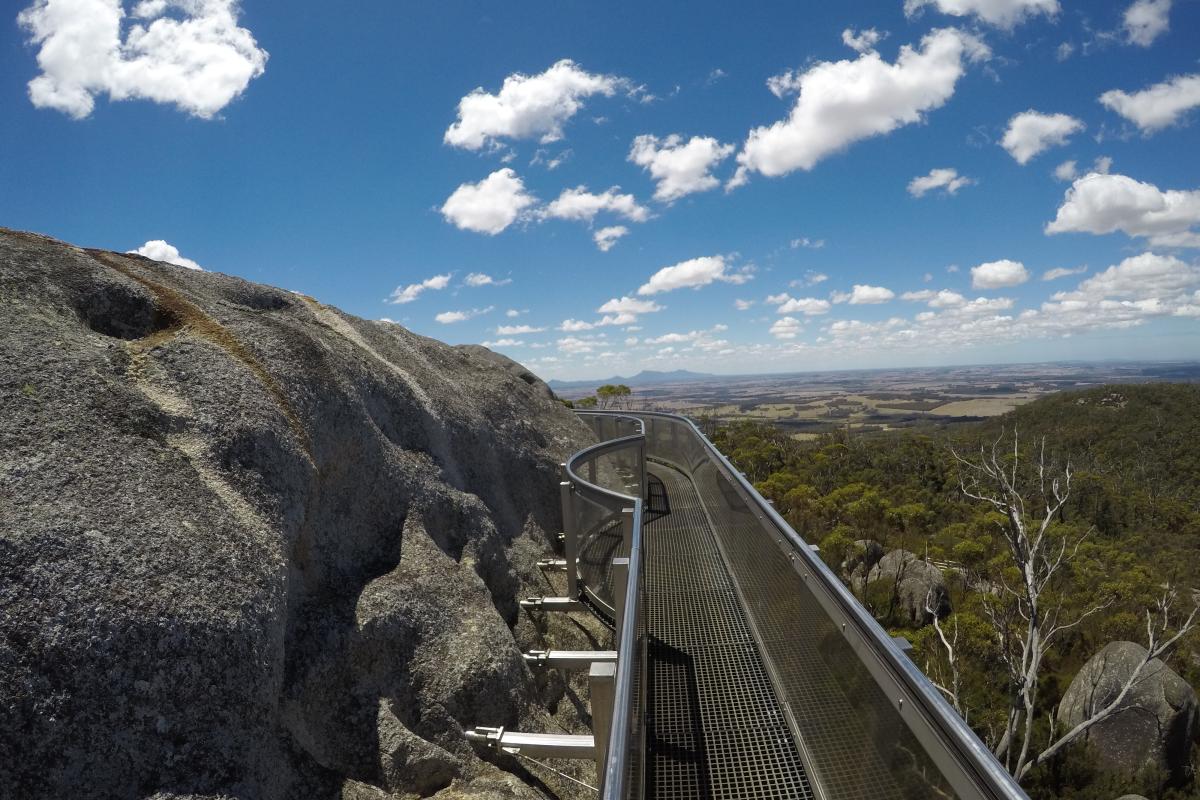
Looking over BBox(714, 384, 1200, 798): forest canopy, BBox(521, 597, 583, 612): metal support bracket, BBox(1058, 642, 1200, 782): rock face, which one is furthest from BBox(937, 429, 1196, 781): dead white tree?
BBox(521, 597, 583, 612): metal support bracket

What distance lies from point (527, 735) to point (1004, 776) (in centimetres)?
572

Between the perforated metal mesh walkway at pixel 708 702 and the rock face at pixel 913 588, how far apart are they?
1633 centimetres

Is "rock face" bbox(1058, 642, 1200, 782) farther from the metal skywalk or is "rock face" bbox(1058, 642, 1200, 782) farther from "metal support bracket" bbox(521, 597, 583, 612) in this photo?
"metal support bracket" bbox(521, 597, 583, 612)

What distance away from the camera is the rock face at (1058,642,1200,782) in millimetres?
15062

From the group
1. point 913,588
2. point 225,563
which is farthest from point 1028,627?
point 225,563

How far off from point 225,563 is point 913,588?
23518 millimetres

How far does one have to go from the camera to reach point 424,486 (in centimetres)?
1102

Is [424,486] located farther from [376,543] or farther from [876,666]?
[876,666]

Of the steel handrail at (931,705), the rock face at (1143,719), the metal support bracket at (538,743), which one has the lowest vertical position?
the rock face at (1143,719)

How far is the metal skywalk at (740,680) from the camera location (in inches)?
127

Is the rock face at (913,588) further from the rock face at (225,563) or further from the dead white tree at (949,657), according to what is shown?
the rock face at (225,563)

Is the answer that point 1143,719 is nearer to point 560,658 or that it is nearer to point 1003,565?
point 1003,565

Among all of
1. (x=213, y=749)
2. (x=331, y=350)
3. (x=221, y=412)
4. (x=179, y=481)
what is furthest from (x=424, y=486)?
(x=213, y=749)

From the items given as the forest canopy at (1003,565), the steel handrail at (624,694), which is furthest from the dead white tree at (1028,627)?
the steel handrail at (624,694)
